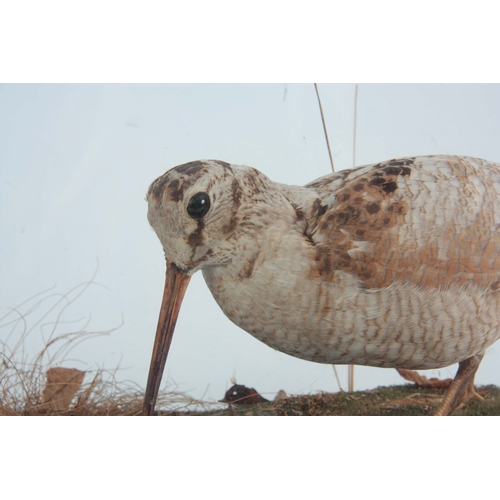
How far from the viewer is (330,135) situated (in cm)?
245

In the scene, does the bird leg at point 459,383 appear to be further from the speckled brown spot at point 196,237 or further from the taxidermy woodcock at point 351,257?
the speckled brown spot at point 196,237

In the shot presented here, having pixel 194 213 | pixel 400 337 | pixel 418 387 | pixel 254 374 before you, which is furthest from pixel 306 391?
pixel 194 213

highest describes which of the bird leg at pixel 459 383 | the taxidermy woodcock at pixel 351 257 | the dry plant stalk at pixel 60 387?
the taxidermy woodcock at pixel 351 257

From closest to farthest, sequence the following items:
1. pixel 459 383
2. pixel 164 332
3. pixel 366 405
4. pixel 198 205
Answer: pixel 198 205
pixel 164 332
pixel 459 383
pixel 366 405

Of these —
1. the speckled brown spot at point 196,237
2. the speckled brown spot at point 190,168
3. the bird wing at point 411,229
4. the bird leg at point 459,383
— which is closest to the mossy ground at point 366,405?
the bird leg at point 459,383

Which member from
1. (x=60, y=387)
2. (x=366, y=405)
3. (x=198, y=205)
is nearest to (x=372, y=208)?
(x=198, y=205)

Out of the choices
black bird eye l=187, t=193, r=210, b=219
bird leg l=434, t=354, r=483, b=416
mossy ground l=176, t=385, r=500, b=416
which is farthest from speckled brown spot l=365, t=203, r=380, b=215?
mossy ground l=176, t=385, r=500, b=416

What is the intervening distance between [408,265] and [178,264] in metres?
0.69

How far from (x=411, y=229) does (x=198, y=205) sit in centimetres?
63

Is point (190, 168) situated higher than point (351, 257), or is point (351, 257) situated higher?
point (190, 168)

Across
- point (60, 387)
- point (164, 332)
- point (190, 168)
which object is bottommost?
point (60, 387)

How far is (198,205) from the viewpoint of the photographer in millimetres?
1475

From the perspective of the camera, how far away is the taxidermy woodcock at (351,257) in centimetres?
154

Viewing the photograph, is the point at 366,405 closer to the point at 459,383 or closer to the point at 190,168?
the point at 459,383
